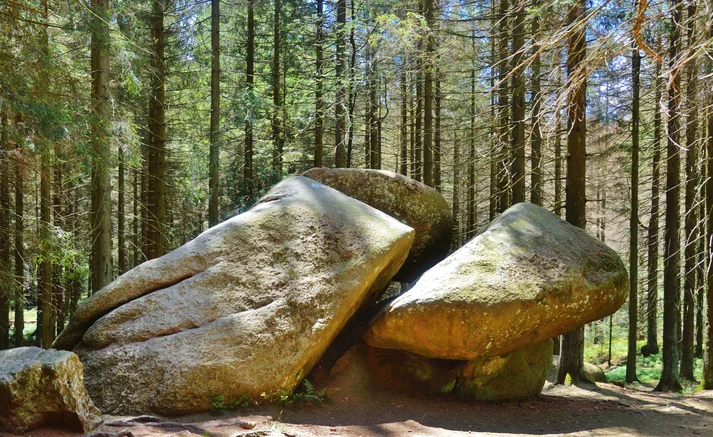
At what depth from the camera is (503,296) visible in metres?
7.12

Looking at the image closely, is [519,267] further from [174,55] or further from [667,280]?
[174,55]

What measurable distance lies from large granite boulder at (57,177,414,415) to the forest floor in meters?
0.52

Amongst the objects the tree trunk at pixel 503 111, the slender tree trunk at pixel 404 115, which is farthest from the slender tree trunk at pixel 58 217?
the tree trunk at pixel 503 111

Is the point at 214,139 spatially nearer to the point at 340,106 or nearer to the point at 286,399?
the point at 340,106

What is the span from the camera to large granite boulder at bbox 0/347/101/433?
4645mm

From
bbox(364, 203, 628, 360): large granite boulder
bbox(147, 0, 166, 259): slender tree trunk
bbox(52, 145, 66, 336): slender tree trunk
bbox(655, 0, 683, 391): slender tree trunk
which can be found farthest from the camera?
bbox(147, 0, 166, 259): slender tree trunk

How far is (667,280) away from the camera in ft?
38.8

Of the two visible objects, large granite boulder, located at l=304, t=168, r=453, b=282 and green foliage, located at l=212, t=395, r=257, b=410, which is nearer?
green foliage, located at l=212, t=395, r=257, b=410

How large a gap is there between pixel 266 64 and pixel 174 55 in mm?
Result: 4653

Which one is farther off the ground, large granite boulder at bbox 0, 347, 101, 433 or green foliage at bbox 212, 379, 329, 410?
large granite boulder at bbox 0, 347, 101, 433

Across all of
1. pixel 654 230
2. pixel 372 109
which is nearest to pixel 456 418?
pixel 654 230

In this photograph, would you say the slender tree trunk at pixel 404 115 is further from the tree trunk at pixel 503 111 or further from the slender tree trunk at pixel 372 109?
the tree trunk at pixel 503 111

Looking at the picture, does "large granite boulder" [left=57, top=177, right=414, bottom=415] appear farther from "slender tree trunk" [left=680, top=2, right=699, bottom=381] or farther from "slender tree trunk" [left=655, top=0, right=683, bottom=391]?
"slender tree trunk" [left=680, top=2, right=699, bottom=381]

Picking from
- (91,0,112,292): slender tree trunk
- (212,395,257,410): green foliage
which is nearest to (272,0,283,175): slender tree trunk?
(91,0,112,292): slender tree trunk
